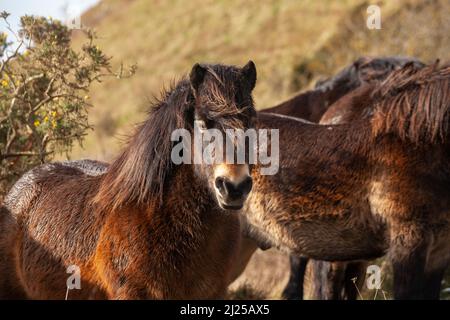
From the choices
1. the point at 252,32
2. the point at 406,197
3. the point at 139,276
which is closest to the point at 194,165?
the point at 139,276

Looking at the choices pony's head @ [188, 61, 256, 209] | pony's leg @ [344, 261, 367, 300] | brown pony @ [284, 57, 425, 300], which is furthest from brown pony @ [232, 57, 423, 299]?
pony's head @ [188, 61, 256, 209]

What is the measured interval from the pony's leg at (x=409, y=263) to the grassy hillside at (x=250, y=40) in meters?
5.02

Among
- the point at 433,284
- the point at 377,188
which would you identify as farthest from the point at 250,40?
the point at 433,284

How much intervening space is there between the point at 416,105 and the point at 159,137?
263 cm

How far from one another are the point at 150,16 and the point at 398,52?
3161 centimetres

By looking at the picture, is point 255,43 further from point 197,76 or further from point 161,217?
point 161,217

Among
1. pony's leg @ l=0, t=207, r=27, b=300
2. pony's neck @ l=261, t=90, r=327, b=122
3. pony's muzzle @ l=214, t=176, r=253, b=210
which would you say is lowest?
pony's leg @ l=0, t=207, r=27, b=300

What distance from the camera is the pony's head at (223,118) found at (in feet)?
13.6

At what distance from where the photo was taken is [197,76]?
14.8 ft

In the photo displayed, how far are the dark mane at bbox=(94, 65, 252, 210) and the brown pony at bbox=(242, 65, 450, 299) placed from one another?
2092mm

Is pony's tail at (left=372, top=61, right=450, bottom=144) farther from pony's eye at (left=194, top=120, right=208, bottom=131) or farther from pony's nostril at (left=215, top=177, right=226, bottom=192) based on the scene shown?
pony's nostril at (left=215, top=177, right=226, bottom=192)

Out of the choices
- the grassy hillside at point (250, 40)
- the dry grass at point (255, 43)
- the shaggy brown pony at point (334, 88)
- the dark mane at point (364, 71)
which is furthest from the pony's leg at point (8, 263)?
the dark mane at point (364, 71)

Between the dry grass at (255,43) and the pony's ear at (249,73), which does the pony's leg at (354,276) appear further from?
the pony's ear at (249,73)

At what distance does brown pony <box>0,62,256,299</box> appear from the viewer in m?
4.41
